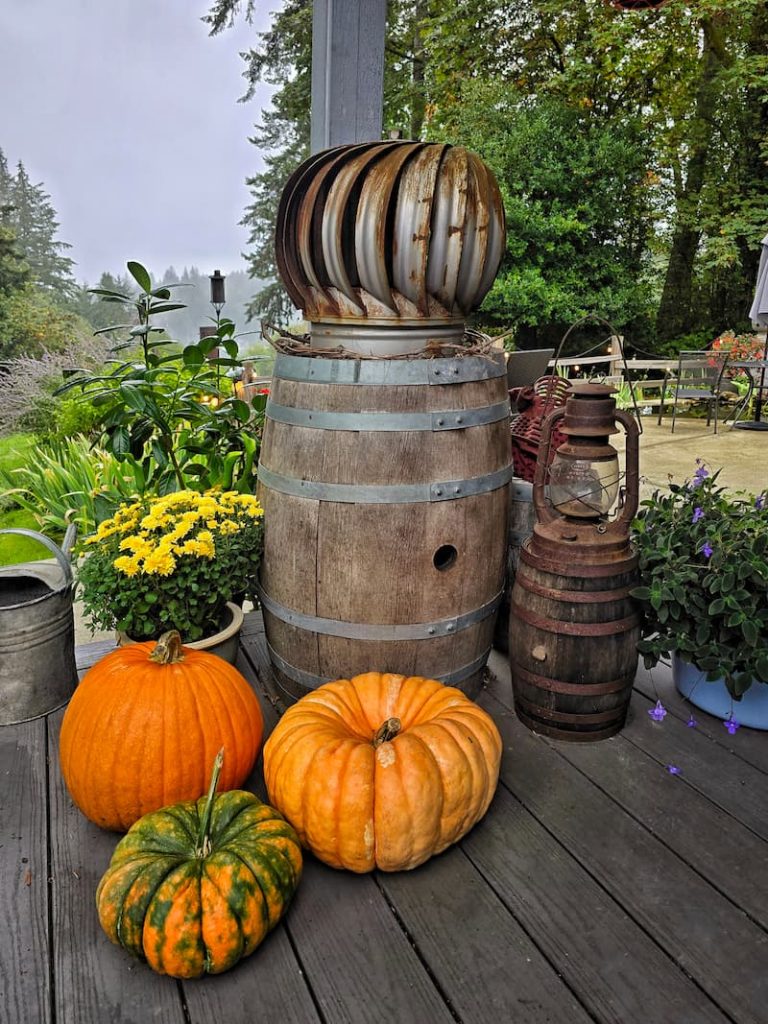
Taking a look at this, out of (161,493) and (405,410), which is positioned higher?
(405,410)

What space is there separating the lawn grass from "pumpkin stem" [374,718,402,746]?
2353mm

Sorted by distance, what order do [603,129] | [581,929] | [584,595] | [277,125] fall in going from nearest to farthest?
[581,929], [584,595], [277,125], [603,129]

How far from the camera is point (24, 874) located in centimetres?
129

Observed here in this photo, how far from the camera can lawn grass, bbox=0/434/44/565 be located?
3504mm

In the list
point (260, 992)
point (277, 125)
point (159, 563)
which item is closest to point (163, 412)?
point (159, 563)

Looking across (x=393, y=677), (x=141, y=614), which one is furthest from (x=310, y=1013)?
(x=141, y=614)

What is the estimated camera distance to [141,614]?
5.67 ft

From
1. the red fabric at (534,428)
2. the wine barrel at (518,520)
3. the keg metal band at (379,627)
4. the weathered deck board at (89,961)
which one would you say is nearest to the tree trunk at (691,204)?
the red fabric at (534,428)

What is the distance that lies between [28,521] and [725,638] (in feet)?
11.5

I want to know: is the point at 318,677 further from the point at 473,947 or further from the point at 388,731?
the point at 473,947

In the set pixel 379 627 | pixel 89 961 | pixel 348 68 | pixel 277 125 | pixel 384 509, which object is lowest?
pixel 89 961

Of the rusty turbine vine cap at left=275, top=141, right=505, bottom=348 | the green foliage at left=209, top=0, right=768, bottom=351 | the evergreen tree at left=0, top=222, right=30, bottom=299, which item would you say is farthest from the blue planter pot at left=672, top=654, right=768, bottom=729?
the green foliage at left=209, top=0, right=768, bottom=351

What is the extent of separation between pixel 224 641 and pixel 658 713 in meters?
1.08

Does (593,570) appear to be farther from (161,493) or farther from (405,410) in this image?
(161,493)
